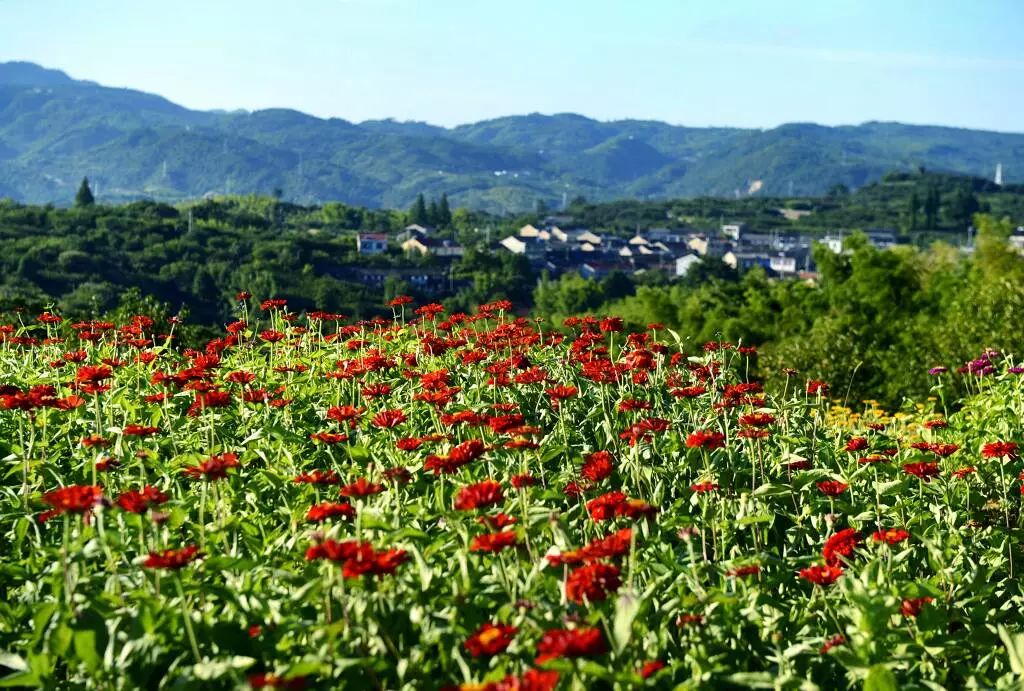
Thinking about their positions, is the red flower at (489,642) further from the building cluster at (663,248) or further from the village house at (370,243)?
the building cluster at (663,248)

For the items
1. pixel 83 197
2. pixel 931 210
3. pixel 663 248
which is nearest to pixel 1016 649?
pixel 83 197

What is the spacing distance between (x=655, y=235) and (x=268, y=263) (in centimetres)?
9118

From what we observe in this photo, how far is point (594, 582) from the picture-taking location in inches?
87.5

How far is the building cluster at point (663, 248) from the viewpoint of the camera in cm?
13012

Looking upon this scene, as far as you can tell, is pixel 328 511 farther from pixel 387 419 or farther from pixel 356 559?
pixel 387 419

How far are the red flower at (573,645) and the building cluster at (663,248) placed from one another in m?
121

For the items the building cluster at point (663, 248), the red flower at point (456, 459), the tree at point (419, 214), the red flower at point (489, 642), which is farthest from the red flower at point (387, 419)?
the tree at point (419, 214)

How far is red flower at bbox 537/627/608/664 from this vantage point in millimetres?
1884

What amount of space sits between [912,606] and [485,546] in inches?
44.8

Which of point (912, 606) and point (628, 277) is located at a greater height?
point (912, 606)

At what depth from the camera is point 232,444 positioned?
4262mm

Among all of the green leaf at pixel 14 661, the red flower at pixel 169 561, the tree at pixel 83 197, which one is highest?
the red flower at pixel 169 561

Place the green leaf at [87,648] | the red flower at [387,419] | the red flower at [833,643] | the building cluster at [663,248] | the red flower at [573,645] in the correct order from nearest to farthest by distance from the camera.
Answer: the red flower at [573,645]
the green leaf at [87,648]
the red flower at [833,643]
the red flower at [387,419]
the building cluster at [663,248]

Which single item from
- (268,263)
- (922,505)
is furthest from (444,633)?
(268,263)
